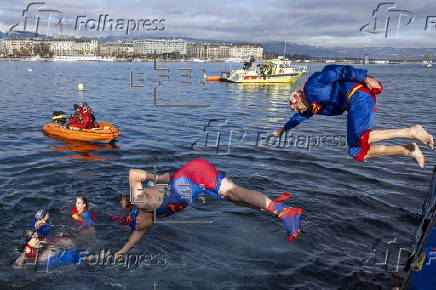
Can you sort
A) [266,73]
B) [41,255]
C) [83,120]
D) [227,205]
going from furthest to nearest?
[266,73] < [83,120] < [227,205] < [41,255]

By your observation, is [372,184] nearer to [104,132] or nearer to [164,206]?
[164,206]

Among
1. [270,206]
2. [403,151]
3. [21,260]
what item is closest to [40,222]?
[21,260]

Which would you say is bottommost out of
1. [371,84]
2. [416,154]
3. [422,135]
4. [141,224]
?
[141,224]

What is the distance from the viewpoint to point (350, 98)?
211 inches

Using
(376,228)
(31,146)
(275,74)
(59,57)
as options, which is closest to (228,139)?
(31,146)

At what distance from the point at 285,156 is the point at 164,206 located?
1056 cm

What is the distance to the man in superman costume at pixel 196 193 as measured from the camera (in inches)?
213

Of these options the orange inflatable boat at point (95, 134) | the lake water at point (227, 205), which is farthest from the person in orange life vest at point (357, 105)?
the orange inflatable boat at point (95, 134)

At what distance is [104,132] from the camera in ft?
57.0

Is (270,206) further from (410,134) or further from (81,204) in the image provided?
(81,204)

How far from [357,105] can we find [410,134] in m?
0.83

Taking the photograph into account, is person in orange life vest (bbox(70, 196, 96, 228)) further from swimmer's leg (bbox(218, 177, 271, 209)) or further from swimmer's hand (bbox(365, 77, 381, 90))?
swimmer's hand (bbox(365, 77, 381, 90))

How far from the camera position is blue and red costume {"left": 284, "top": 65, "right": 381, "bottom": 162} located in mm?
5273

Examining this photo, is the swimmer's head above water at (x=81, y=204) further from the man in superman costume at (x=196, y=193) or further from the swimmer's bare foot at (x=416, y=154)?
the swimmer's bare foot at (x=416, y=154)
